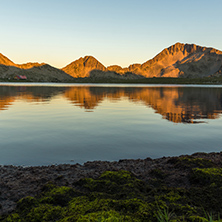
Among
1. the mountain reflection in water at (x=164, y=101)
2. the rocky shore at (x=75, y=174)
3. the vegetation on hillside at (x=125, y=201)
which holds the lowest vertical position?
the mountain reflection in water at (x=164, y=101)

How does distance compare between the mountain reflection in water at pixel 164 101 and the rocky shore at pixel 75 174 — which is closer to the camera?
the rocky shore at pixel 75 174

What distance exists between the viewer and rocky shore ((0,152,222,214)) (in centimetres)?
777

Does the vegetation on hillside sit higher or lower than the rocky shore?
higher

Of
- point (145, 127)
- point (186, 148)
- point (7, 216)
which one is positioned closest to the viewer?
point (7, 216)

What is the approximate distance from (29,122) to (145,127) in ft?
35.9

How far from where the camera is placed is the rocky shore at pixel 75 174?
25.5 ft

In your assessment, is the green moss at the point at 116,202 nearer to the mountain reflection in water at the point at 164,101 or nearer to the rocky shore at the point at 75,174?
the rocky shore at the point at 75,174

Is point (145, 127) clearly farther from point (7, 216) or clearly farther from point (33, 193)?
point (7, 216)

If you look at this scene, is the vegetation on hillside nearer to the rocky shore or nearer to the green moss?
the green moss

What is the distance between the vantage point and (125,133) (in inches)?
712


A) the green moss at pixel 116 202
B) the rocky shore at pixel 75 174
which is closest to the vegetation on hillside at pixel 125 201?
the green moss at pixel 116 202

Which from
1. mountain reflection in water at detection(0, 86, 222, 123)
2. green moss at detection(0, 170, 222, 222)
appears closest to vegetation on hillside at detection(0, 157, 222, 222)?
green moss at detection(0, 170, 222, 222)

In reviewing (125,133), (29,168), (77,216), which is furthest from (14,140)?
(77,216)

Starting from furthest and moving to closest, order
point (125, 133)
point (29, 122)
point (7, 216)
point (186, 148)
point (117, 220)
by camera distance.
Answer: point (29, 122)
point (125, 133)
point (186, 148)
point (7, 216)
point (117, 220)
